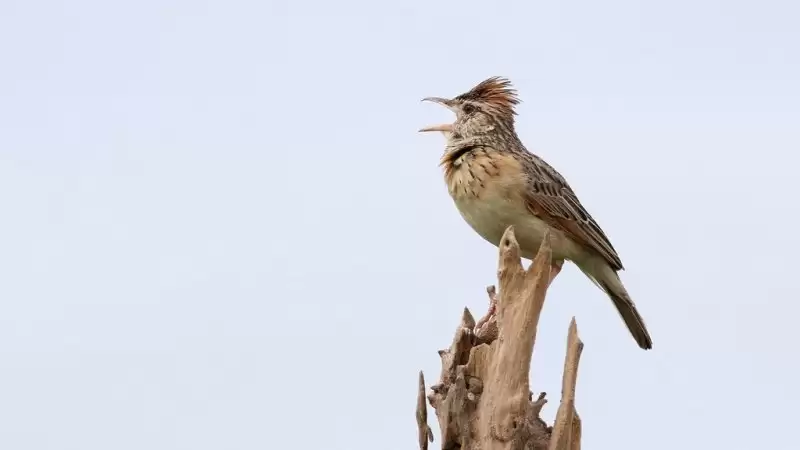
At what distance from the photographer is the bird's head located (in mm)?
13328

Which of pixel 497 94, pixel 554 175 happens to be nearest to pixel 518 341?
pixel 554 175

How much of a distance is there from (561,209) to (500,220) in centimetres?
75

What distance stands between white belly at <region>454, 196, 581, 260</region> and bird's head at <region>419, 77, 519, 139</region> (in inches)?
42.1

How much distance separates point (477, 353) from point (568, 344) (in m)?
0.76

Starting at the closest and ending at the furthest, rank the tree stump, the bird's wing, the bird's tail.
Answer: the tree stump < the bird's wing < the bird's tail

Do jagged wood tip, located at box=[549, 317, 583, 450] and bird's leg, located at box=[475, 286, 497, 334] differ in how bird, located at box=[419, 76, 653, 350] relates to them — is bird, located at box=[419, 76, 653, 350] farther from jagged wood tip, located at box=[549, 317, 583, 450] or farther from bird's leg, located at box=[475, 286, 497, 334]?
jagged wood tip, located at box=[549, 317, 583, 450]

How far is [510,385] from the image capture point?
10.3m

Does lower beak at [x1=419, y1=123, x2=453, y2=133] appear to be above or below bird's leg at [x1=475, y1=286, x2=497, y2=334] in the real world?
above

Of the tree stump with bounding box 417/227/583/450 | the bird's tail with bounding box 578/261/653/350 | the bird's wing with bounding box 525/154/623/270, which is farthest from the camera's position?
the bird's tail with bounding box 578/261/653/350

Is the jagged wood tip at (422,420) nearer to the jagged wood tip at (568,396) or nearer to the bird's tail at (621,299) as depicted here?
the jagged wood tip at (568,396)

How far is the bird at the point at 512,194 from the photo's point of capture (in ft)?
40.6

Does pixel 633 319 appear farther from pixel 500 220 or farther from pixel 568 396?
pixel 568 396

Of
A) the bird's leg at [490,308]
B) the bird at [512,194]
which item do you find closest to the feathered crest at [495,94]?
the bird at [512,194]

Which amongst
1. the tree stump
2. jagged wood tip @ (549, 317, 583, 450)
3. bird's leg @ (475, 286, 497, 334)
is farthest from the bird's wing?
jagged wood tip @ (549, 317, 583, 450)
